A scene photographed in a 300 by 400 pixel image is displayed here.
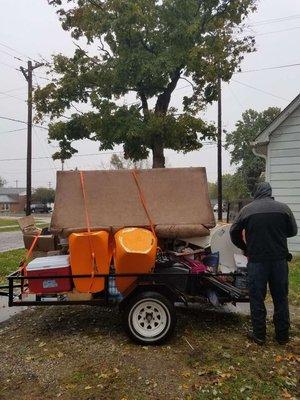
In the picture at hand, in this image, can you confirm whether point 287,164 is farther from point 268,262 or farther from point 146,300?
point 146,300

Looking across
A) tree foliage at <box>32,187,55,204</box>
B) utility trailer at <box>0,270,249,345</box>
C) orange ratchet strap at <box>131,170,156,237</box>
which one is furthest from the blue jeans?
tree foliage at <box>32,187,55,204</box>

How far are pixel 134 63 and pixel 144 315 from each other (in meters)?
17.4

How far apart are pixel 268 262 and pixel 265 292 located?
362 millimetres

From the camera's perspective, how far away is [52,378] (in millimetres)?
4477

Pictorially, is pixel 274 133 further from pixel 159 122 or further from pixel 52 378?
pixel 52 378

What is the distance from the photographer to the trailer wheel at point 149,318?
5.32 meters

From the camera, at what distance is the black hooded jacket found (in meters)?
5.32

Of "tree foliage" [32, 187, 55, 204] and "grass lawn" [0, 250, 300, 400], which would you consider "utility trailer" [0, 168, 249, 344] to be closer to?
"grass lawn" [0, 250, 300, 400]

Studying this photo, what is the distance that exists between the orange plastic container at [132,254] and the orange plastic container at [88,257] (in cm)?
18

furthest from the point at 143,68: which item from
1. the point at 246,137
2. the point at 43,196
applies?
the point at 43,196

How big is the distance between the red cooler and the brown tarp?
19.6 inches

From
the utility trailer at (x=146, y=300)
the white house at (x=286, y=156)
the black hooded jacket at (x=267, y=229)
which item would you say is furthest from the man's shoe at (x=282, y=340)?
→ the white house at (x=286, y=156)

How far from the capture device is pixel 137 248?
5.18m

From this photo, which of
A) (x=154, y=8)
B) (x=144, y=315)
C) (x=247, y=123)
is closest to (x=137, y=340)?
(x=144, y=315)
